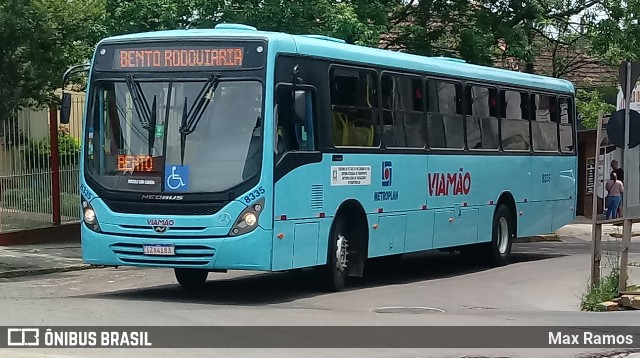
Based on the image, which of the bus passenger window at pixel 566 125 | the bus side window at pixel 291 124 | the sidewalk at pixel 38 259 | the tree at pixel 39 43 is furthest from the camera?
the bus passenger window at pixel 566 125

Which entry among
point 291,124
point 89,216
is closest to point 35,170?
point 89,216

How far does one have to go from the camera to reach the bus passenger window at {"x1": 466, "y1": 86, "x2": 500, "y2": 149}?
756 inches

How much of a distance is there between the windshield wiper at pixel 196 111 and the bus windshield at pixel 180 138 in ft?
0.04

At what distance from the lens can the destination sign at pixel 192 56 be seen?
533 inches

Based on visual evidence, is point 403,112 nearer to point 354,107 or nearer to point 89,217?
point 354,107

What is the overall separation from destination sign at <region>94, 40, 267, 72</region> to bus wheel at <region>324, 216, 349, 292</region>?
2718 millimetres

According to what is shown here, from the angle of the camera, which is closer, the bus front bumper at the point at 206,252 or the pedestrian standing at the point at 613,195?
the bus front bumper at the point at 206,252

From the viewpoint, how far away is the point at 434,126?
17.9 metres

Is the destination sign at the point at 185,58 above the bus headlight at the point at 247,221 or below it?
Result: above

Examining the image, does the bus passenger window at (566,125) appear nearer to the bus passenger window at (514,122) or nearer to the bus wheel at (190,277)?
the bus passenger window at (514,122)

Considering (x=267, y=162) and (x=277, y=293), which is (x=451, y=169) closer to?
(x=277, y=293)

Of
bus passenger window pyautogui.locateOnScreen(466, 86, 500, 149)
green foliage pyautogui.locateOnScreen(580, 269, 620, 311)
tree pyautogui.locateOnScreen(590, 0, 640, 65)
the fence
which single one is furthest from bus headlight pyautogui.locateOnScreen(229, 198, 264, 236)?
tree pyautogui.locateOnScreen(590, 0, 640, 65)

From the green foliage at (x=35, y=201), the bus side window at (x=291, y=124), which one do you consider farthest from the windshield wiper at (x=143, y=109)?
the green foliage at (x=35, y=201)

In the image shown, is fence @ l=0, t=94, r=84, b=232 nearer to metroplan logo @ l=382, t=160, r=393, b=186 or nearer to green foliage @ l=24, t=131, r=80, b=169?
green foliage @ l=24, t=131, r=80, b=169
